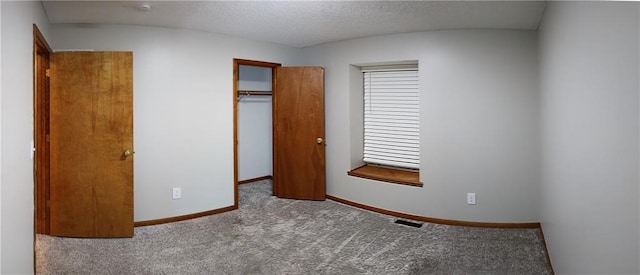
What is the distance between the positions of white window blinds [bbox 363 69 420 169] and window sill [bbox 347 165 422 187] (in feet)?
0.29

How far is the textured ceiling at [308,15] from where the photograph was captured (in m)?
3.07

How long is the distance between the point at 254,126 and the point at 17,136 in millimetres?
4082

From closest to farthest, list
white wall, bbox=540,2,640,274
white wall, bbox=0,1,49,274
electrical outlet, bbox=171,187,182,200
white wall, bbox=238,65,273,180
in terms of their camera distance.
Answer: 1. white wall, bbox=540,2,640,274
2. white wall, bbox=0,1,49,274
3. electrical outlet, bbox=171,187,182,200
4. white wall, bbox=238,65,273,180

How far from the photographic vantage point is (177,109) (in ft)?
13.2

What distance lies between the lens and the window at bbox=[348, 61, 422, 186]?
4441 millimetres

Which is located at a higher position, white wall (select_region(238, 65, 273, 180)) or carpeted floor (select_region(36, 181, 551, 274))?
white wall (select_region(238, 65, 273, 180))

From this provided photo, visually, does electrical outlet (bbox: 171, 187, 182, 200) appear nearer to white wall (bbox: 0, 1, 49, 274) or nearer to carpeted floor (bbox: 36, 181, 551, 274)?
carpeted floor (bbox: 36, 181, 551, 274)

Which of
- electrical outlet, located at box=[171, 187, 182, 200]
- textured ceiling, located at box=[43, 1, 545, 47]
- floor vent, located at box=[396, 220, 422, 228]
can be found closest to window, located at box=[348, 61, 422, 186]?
floor vent, located at box=[396, 220, 422, 228]

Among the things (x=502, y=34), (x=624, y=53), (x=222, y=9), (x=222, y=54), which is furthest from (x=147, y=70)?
(x=624, y=53)

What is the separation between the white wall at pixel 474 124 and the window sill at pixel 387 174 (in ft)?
0.25

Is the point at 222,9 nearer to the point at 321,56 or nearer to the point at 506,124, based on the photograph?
the point at 321,56

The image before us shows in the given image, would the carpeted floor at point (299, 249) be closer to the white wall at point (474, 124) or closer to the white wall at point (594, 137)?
the white wall at point (474, 124)

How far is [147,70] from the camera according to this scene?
12.7 feet

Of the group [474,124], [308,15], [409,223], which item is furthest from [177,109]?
[474,124]
